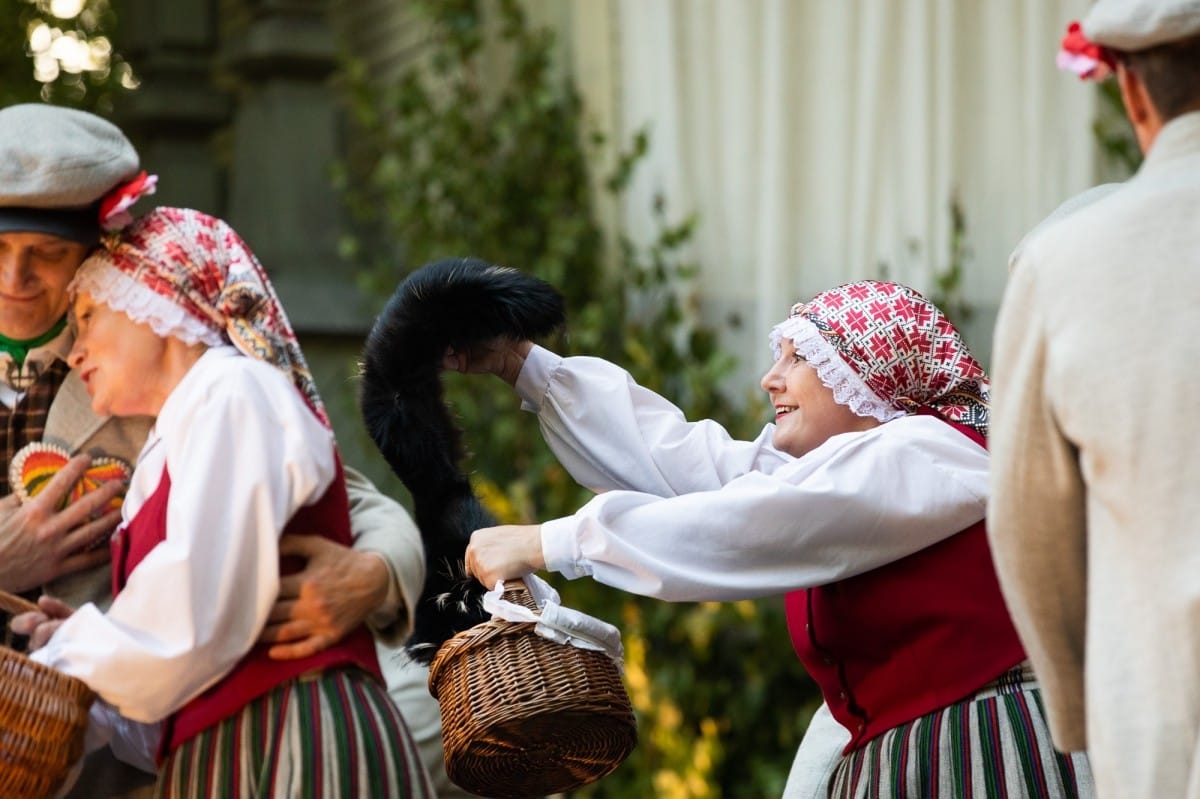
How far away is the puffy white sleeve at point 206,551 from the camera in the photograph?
2877 mm

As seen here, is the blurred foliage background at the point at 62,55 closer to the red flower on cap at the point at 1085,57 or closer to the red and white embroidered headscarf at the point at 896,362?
the red and white embroidered headscarf at the point at 896,362

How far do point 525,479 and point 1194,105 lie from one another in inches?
175

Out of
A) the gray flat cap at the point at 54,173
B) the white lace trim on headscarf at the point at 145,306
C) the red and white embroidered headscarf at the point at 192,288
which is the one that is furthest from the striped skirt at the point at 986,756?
the gray flat cap at the point at 54,173

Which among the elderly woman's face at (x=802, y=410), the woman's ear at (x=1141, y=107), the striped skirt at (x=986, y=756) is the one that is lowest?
the striped skirt at (x=986, y=756)

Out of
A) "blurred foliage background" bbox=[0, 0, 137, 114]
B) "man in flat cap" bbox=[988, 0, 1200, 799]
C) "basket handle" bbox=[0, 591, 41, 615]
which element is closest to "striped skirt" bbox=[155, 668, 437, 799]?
"basket handle" bbox=[0, 591, 41, 615]

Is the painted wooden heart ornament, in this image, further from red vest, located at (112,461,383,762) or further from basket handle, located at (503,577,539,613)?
basket handle, located at (503,577,539,613)

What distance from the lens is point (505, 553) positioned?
2758 mm

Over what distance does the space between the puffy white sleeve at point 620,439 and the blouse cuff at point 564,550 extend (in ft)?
1.65

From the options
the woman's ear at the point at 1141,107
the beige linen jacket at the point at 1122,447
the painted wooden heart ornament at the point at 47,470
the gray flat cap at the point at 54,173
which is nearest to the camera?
the beige linen jacket at the point at 1122,447

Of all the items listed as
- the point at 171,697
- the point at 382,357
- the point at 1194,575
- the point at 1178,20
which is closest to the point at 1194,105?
the point at 1178,20

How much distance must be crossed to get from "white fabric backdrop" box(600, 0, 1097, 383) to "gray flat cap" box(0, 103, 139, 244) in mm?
2908

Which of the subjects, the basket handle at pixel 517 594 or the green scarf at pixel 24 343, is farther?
the green scarf at pixel 24 343

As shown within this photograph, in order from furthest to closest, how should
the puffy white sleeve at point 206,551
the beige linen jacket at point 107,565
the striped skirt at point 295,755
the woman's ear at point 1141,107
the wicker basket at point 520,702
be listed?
the beige linen jacket at point 107,565
the striped skirt at point 295,755
the puffy white sleeve at point 206,551
the wicker basket at point 520,702
the woman's ear at point 1141,107

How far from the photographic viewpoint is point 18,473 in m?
3.46
